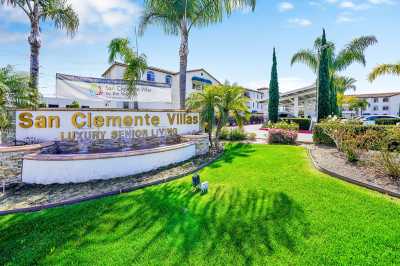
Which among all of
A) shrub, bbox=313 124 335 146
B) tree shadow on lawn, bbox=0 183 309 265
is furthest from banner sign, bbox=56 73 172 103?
shrub, bbox=313 124 335 146

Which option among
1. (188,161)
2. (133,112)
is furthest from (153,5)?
(188,161)

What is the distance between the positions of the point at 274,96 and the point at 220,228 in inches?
858

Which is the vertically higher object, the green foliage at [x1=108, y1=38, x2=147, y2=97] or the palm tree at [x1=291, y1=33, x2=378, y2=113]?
the palm tree at [x1=291, y1=33, x2=378, y2=113]

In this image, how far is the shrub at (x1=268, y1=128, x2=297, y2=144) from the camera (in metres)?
12.6

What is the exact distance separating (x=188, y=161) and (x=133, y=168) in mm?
2567

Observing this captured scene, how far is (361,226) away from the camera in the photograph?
3.73 metres

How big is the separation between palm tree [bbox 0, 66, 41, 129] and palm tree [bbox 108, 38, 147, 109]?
4.40 metres

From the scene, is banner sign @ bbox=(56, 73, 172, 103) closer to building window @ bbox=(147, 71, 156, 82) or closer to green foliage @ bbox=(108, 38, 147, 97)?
green foliage @ bbox=(108, 38, 147, 97)

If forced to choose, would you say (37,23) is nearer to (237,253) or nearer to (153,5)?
(153,5)

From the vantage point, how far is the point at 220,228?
3861 mm

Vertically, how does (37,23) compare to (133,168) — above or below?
above

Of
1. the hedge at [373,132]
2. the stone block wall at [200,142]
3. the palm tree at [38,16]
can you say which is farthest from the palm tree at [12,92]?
the hedge at [373,132]

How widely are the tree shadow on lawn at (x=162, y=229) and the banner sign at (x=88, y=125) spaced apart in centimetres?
383

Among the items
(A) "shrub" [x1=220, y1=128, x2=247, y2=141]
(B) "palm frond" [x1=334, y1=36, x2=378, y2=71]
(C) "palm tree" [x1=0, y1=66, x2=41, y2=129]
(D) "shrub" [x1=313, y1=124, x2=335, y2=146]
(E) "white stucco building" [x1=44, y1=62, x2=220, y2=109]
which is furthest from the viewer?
(B) "palm frond" [x1=334, y1=36, x2=378, y2=71]
